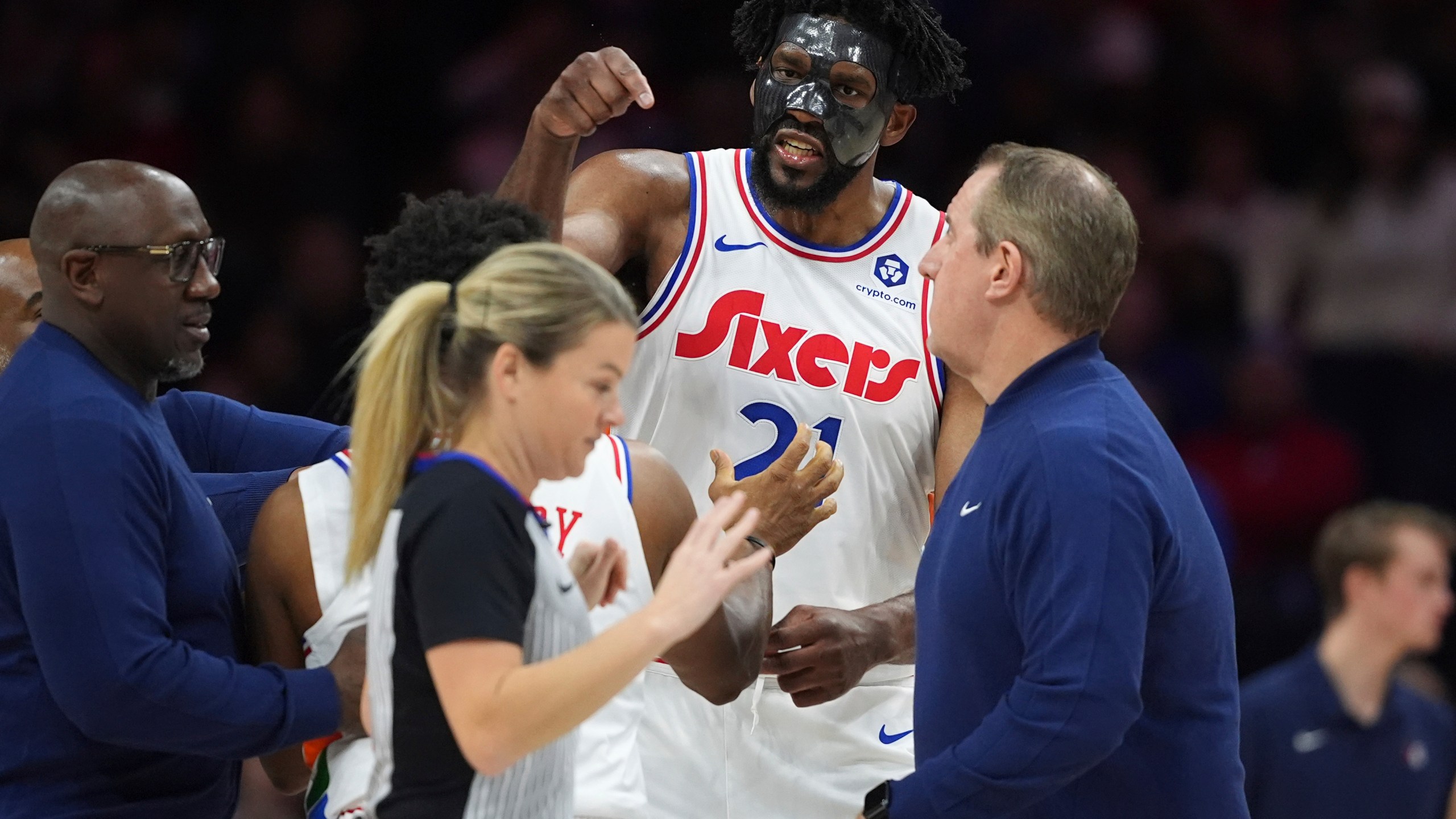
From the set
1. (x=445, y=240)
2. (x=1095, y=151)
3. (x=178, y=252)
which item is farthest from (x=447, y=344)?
(x=1095, y=151)

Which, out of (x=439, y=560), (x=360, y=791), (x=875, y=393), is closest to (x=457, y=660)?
(x=439, y=560)

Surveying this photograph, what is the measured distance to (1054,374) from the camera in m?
2.97

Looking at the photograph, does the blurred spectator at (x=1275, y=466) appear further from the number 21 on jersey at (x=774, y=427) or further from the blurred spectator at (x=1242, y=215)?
the number 21 on jersey at (x=774, y=427)

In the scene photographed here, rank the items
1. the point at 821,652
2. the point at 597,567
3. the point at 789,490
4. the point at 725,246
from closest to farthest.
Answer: the point at 597,567
the point at 789,490
the point at 821,652
the point at 725,246

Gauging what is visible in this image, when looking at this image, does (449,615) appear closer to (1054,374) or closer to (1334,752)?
(1054,374)

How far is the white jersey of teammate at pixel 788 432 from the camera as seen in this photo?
13.1ft

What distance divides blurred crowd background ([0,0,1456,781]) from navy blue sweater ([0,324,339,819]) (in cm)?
413

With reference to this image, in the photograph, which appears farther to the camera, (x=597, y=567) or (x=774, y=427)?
(x=774, y=427)

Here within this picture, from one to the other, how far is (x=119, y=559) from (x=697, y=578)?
102cm

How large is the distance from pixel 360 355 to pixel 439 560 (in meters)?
0.59

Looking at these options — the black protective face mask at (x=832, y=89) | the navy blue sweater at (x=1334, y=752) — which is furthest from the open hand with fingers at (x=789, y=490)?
the navy blue sweater at (x=1334, y=752)

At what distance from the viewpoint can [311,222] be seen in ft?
24.4

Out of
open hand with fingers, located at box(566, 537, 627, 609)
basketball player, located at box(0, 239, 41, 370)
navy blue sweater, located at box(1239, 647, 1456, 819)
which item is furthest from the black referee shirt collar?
navy blue sweater, located at box(1239, 647, 1456, 819)

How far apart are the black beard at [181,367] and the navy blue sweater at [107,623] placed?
0.07m
